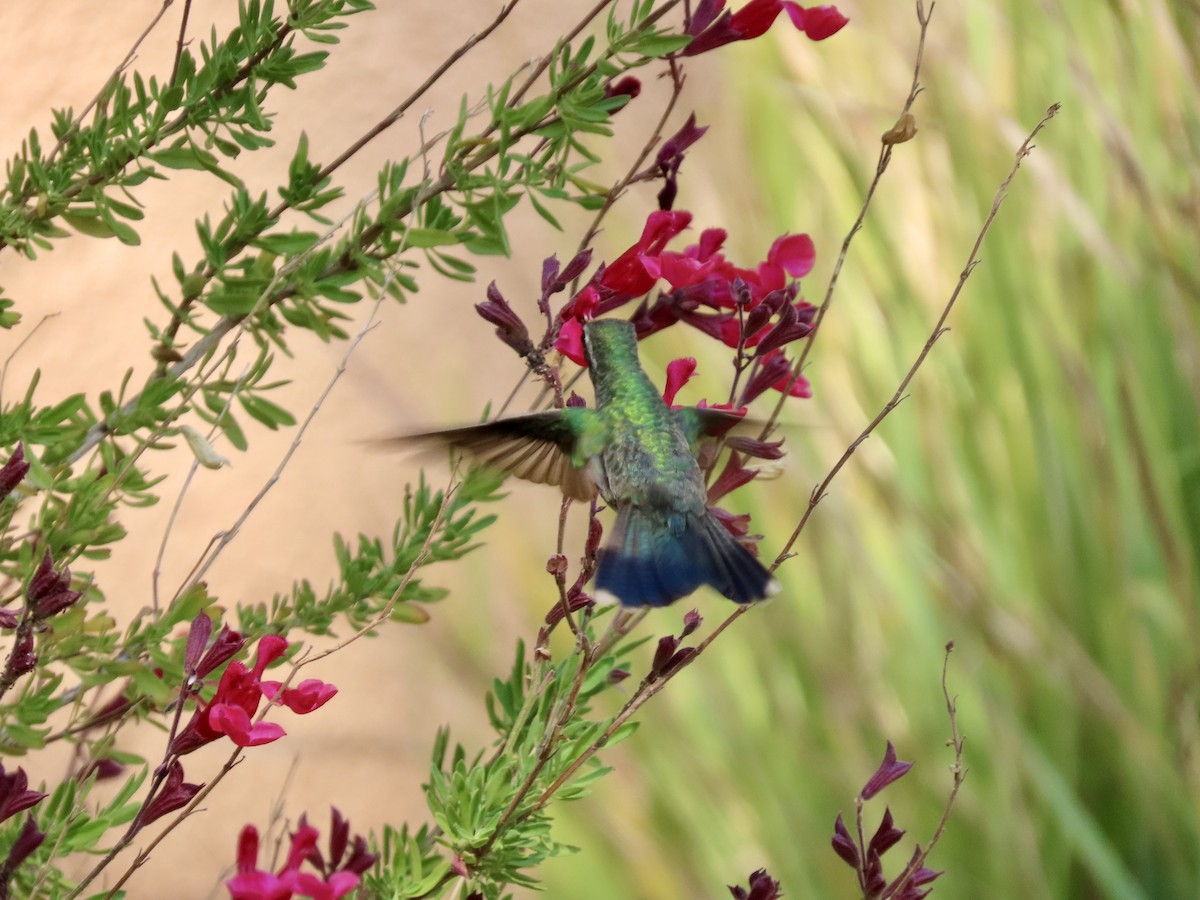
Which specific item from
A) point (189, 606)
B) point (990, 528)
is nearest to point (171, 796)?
point (189, 606)

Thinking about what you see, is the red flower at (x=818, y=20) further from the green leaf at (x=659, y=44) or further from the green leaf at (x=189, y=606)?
the green leaf at (x=189, y=606)

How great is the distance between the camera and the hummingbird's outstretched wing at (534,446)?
66cm

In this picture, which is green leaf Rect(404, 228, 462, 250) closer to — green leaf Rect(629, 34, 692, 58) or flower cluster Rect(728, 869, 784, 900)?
green leaf Rect(629, 34, 692, 58)

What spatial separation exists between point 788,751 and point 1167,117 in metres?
0.91

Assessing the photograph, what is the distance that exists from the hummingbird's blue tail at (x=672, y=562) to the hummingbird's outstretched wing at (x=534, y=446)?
1.6 inches

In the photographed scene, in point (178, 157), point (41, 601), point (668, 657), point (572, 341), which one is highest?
point (178, 157)

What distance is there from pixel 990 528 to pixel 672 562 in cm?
98

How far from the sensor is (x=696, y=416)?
81 cm

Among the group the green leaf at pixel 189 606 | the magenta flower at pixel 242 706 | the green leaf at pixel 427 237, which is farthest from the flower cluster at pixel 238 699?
the green leaf at pixel 427 237

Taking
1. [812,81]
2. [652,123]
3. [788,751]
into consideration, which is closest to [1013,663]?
[788,751]

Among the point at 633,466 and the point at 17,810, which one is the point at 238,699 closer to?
the point at 17,810

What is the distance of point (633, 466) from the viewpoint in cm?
80

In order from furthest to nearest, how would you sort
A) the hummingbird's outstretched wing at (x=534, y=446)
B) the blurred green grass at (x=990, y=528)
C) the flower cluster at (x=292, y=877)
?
1. the blurred green grass at (x=990, y=528)
2. the hummingbird's outstretched wing at (x=534, y=446)
3. the flower cluster at (x=292, y=877)

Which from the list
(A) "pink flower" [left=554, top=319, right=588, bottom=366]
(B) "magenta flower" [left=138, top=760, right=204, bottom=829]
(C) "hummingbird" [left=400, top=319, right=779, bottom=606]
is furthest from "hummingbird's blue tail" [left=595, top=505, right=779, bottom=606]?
(B) "magenta flower" [left=138, top=760, right=204, bottom=829]
